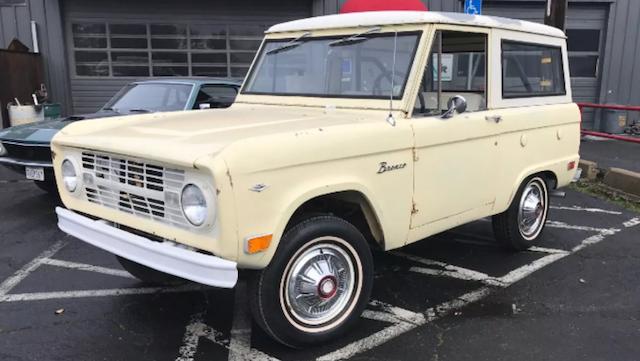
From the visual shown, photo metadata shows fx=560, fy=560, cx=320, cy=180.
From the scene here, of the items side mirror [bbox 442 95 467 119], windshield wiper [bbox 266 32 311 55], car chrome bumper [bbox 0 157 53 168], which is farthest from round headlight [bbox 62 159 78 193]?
car chrome bumper [bbox 0 157 53 168]

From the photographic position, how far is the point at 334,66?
414cm

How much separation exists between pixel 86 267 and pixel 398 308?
2615 millimetres

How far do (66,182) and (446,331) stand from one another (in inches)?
102

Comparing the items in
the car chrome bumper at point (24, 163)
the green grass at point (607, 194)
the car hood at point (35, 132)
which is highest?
the car hood at point (35, 132)

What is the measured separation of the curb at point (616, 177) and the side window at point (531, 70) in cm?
276

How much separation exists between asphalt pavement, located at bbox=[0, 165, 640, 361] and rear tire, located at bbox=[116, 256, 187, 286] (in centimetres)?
8

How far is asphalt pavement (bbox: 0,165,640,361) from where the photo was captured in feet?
10.9

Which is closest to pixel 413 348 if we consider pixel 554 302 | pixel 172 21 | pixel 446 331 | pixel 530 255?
pixel 446 331

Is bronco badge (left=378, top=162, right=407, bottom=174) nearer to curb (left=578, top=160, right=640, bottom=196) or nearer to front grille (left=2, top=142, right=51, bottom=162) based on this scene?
front grille (left=2, top=142, right=51, bottom=162)

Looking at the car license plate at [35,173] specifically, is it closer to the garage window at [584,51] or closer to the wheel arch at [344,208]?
the wheel arch at [344,208]

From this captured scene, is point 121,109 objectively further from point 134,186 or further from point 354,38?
point 134,186

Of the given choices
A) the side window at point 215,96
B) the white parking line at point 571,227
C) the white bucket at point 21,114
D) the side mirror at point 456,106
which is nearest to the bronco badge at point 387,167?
the side mirror at point 456,106

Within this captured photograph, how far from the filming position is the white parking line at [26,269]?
4.25 meters

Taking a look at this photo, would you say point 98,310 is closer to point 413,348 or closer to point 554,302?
point 413,348
